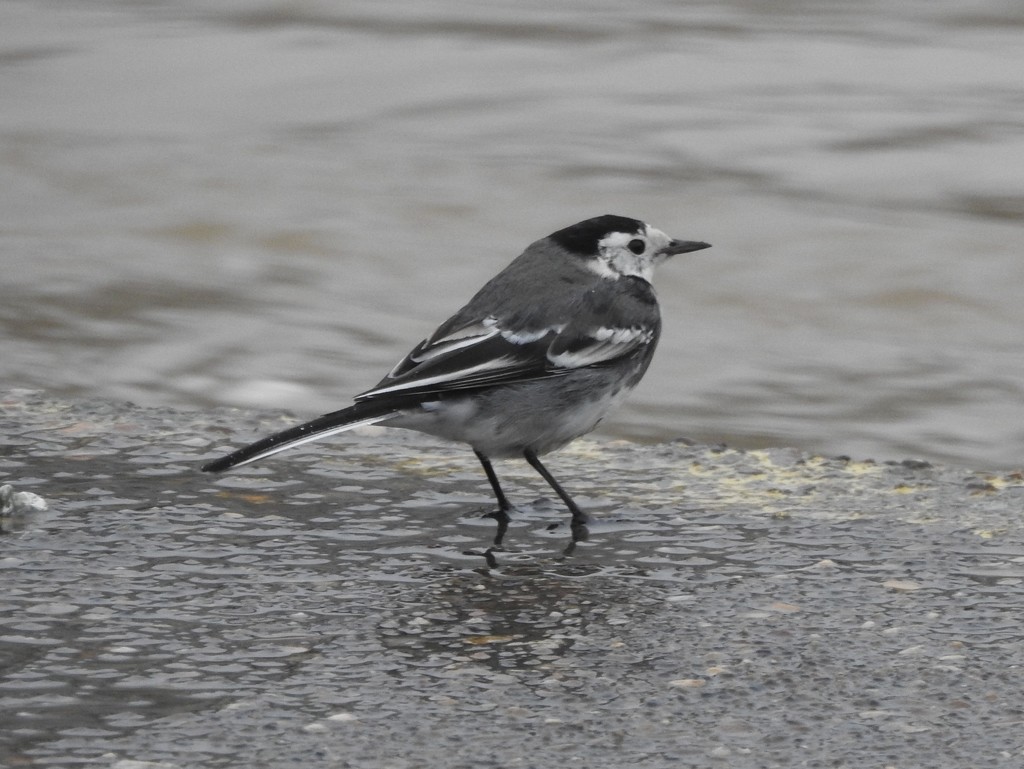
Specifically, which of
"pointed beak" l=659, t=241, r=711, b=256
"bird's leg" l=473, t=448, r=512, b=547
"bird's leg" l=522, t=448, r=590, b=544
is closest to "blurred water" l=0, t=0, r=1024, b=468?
"pointed beak" l=659, t=241, r=711, b=256

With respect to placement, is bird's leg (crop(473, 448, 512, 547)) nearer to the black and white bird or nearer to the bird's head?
the black and white bird

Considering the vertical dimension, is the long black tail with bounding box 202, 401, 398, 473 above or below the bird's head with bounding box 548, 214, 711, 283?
below

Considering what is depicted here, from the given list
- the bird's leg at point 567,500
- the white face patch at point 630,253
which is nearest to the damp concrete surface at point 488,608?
the bird's leg at point 567,500

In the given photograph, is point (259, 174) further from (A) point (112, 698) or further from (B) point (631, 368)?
(A) point (112, 698)

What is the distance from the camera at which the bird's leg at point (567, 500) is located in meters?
4.82

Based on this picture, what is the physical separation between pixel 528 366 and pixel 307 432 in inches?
30.3

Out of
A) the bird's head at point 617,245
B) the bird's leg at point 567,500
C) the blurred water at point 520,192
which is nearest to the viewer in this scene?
the bird's leg at point 567,500

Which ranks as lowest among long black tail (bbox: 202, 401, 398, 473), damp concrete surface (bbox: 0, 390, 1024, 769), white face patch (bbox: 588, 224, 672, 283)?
damp concrete surface (bbox: 0, 390, 1024, 769)

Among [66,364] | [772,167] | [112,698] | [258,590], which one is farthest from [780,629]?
[772,167]

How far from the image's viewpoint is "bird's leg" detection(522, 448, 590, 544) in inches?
190

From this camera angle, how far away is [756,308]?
11430mm

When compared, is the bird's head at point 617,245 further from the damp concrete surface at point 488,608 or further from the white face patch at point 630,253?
the damp concrete surface at point 488,608

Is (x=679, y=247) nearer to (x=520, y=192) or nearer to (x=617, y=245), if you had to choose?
(x=617, y=245)

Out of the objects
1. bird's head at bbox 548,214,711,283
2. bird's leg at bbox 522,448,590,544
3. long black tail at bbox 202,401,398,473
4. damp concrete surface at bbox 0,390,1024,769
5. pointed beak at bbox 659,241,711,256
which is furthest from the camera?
pointed beak at bbox 659,241,711,256
